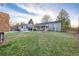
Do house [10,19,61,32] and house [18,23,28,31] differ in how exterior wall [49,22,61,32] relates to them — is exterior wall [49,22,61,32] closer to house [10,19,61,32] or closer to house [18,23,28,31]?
house [10,19,61,32]

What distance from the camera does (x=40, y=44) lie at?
201 cm

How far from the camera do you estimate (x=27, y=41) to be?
203 cm

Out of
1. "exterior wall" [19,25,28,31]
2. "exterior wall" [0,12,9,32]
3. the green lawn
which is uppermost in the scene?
"exterior wall" [0,12,9,32]

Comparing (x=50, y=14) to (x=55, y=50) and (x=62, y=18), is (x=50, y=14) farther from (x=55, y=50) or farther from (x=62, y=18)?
(x=55, y=50)

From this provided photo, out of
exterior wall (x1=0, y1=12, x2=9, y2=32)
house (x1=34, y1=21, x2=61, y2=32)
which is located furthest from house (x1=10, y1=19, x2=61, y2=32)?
exterior wall (x1=0, y1=12, x2=9, y2=32)

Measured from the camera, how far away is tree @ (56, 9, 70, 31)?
200 cm

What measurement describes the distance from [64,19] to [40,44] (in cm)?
40

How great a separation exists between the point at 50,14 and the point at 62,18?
6.0 inches

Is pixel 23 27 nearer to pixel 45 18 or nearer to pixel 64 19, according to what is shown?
pixel 45 18

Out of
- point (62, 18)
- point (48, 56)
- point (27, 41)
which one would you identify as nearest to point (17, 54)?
point (27, 41)

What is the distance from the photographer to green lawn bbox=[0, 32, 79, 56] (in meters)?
1.98

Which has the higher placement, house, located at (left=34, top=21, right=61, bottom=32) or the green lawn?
house, located at (left=34, top=21, right=61, bottom=32)

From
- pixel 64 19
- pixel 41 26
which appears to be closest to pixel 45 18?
pixel 41 26

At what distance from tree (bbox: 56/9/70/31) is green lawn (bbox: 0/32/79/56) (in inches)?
3.5
